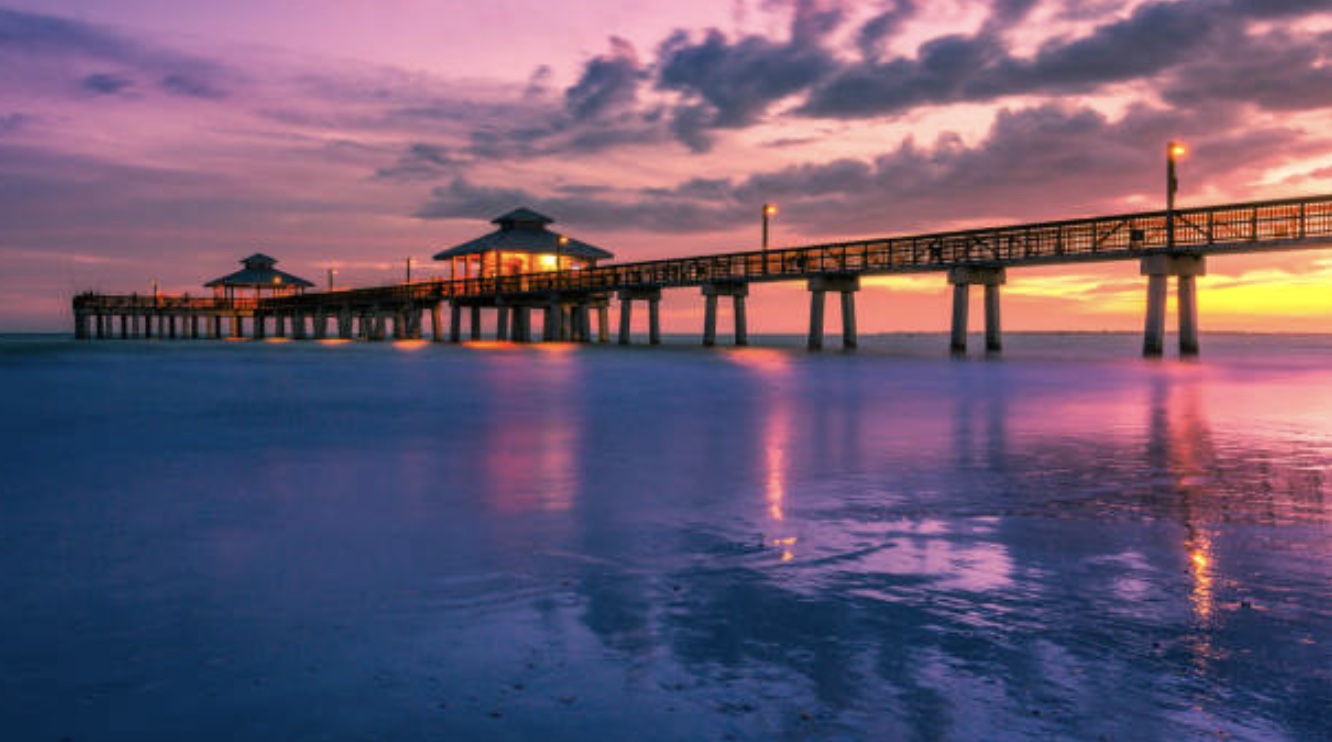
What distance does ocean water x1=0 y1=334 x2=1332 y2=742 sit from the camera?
3.52 metres

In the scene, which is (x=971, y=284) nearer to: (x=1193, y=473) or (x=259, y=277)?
(x=1193, y=473)

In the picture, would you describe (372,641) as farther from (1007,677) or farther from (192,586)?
(1007,677)

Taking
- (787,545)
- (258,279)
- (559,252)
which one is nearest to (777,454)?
(787,545)

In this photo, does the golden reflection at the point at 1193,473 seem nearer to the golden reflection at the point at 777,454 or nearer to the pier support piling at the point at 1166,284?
the golden reflection at the point at 777,454

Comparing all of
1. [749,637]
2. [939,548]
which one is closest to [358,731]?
[749,637]

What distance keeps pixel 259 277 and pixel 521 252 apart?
45.2 meters

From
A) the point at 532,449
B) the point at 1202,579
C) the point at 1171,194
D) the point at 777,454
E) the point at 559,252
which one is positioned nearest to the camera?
the point at 1202,579

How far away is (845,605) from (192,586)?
357cm

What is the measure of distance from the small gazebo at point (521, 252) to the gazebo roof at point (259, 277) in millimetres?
34446

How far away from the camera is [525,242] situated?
79.1 metres

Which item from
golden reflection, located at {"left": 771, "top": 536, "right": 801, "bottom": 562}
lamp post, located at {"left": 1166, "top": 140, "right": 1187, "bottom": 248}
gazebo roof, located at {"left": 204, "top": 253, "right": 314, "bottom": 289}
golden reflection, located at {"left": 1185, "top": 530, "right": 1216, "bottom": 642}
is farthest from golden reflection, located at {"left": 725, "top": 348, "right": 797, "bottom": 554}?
gazebo roof, located at {"left": 204, "top": 253, "right": 314, "bottom": 289}

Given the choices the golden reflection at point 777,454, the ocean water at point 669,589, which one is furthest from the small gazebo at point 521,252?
the ocean water at point 669,589

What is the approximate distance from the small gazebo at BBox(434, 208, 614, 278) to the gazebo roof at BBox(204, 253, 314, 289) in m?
34.4

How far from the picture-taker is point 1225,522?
7.08 metres
